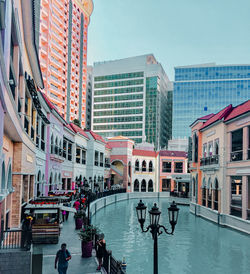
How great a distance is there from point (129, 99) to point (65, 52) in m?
33.2

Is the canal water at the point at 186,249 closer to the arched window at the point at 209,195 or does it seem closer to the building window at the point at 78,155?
the arched window at the point at 209,195

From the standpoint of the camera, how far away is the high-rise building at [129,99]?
11575 cm

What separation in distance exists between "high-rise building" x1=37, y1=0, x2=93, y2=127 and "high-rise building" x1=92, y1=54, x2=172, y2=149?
1475 centimetres

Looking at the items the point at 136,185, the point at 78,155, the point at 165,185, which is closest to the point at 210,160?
the point at 78,155

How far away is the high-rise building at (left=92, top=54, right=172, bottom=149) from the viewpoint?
380 feet

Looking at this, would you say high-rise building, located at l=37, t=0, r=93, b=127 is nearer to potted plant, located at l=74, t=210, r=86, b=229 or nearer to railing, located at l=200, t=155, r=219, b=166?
railing, located at l=200, t=155, r=219, b=166

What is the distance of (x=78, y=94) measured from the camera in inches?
4001

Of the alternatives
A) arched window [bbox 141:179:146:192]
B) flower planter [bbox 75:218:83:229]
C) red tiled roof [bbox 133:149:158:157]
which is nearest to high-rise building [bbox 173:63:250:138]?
red tiled roof [bbox 133:149:158:157]

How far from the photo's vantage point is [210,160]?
31.1 metres

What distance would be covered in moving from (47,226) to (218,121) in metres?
18.5

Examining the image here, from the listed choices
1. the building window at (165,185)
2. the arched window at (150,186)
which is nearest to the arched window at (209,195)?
the arched window at (150,186)

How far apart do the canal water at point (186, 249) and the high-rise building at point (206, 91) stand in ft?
320

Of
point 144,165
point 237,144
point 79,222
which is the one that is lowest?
point 79,222

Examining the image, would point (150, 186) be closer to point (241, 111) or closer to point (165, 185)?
point (165, 185)
